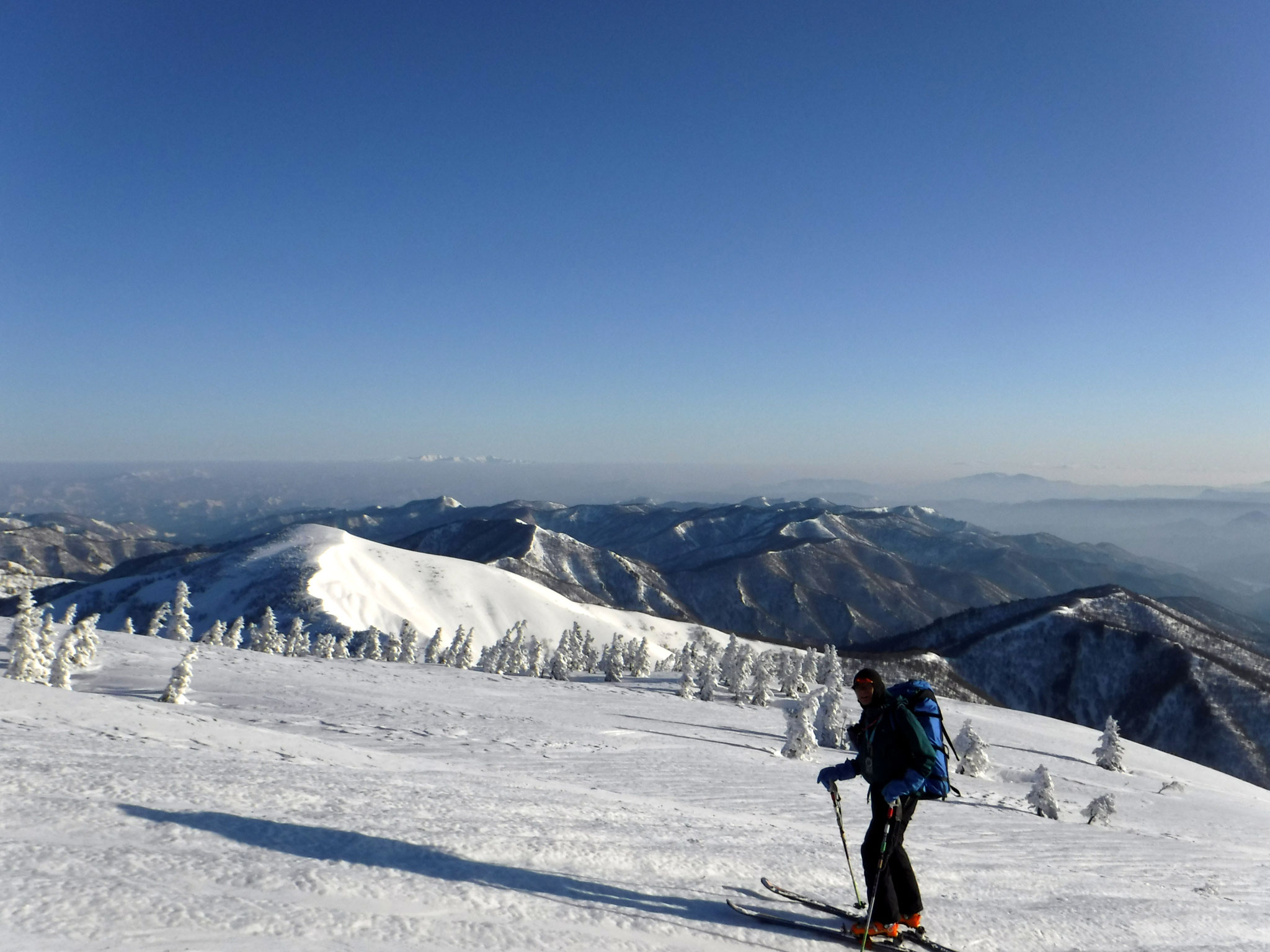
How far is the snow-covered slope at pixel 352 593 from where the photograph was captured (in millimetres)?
127125

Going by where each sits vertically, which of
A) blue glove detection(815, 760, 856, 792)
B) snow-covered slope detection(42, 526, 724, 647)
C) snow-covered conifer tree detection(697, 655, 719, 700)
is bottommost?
snow-covered slope detection(42, 526, 724, 647)

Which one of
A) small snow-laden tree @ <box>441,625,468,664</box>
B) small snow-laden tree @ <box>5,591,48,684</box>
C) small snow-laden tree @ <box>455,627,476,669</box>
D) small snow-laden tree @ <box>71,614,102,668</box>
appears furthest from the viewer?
small snow-laden tree @ <box>441,625,468,664</box>

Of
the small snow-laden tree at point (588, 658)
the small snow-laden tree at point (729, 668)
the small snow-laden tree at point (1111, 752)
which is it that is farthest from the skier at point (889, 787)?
the small snow-laden tree at point (588, 658)

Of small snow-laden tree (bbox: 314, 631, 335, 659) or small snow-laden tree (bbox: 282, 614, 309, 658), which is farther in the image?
small snow-laden tree (bbox: 314, 631, 335, 659)

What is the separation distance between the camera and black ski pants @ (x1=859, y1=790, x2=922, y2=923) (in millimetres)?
7711

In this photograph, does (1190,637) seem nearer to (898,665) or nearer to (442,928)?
(898,665)

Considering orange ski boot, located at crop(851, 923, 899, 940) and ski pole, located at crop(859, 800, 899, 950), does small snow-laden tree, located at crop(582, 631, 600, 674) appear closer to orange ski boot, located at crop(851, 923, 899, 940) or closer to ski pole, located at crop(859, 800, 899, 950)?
orange ski boot, located at crop(851, 923, 899, 940)

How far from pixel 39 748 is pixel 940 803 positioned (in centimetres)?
2048

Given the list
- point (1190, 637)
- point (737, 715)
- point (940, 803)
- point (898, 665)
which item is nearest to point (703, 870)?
point (940, 803)

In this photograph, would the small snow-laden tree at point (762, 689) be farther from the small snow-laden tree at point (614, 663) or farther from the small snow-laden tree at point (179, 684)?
the small snow-laden tree at point (179, 684)

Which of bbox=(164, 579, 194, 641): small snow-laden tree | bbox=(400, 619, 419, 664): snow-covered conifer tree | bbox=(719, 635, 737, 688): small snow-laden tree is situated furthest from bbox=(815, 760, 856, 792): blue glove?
bbox=(400, 619, 419, 664): snow-covered conifer tree

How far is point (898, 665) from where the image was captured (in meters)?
147

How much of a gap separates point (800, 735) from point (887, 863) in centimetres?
2334

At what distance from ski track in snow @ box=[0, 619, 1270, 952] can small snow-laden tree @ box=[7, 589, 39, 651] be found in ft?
48.7
